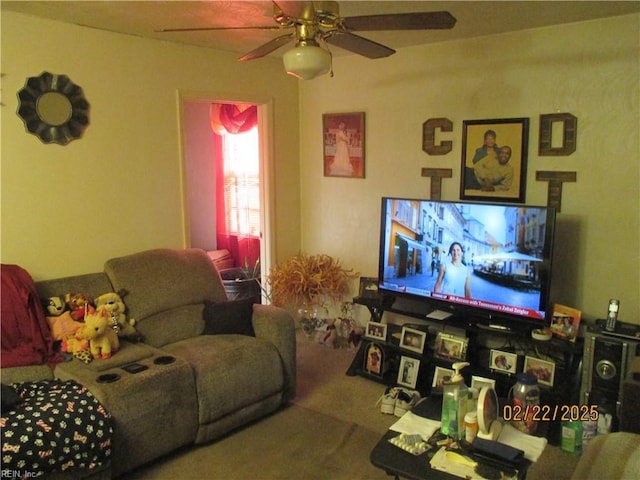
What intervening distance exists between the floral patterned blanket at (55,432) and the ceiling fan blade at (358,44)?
2.03 meters

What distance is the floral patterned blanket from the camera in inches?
84.7

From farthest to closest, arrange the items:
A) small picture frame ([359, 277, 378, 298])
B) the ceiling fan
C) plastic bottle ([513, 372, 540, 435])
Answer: small picture frame ([359, 277, 378, 298]), plastic bottle ([513, 372, 540, 435]), the ceiling fan

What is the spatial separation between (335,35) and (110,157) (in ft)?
6.49

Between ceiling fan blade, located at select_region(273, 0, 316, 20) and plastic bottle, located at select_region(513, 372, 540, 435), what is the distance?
1.88 m

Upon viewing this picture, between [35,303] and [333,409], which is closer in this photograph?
[35,303]

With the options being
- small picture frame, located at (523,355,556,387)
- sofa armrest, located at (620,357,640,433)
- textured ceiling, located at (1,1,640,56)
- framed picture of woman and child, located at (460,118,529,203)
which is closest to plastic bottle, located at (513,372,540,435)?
sofa armrest, located at (620,357,640,433)

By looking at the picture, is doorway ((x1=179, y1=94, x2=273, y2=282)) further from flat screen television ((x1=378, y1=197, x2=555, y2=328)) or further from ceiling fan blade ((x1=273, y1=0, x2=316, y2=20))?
ceiling fan blade ((x1=273, y1=0, x2=316, y2=20))

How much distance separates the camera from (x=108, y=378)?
2631mm

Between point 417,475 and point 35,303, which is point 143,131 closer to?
point 35,303

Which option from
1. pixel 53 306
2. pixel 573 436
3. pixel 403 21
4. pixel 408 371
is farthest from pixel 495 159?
pixel 53 306

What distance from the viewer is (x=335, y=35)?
2.36 m

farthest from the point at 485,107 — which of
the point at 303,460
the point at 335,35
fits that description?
the point at 303,460

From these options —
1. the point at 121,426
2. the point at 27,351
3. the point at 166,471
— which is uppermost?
the point at 27,351
